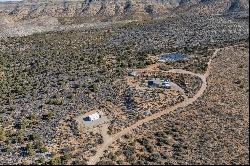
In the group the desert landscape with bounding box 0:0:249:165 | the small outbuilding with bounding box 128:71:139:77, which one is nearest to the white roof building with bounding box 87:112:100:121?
the desert landscape with bounding box 0:0:249:165

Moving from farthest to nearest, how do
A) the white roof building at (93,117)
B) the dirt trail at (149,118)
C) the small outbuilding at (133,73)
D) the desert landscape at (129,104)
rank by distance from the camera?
the small outbuilding at (133,73)
the white roof building at (93,117)
the desert landscape at (129,104)
the dirt trail at (149,118)

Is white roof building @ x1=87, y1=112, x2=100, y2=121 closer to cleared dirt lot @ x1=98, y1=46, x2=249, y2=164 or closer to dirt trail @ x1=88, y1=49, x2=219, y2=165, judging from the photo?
dirt trail @ x1=88, y1=49, x2=219, y2=165

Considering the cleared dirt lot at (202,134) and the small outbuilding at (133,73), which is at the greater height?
the cleared dirt lot at (202,134)

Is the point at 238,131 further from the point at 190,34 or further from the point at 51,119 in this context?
the point at 190,34

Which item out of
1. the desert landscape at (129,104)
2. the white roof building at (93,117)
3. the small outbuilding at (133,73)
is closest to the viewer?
the desert landscape at (129,104)

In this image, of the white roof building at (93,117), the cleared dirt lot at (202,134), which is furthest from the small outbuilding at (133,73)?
the white roof building at (93,117)

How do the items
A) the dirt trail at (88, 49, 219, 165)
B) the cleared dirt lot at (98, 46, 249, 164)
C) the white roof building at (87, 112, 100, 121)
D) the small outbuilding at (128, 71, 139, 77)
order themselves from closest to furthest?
1. the cleared dirt lot at (98, 46, 249, 164)
2. the dirt trail at (88, 49, 219, 165)
3. the white roof building at (87, 112, 100, 121)
4. the small outbuilding at (128, 71, 139, 77)

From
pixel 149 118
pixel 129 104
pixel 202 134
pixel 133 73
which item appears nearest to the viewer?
pixel 202 134

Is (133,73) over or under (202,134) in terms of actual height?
under

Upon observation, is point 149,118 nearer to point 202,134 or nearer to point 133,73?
point 202,134

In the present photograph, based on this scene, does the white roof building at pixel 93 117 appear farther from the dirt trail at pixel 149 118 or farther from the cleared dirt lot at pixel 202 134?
the cleared dirt lot at pixel 202 134

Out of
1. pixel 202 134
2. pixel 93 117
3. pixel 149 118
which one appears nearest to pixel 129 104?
pixel 149 118
